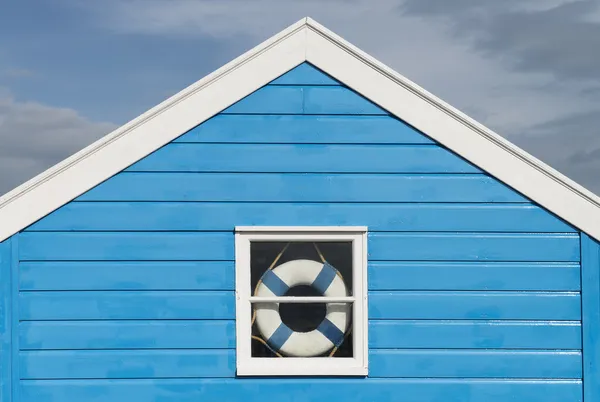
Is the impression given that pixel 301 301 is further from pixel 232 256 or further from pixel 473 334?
pixel 473 334

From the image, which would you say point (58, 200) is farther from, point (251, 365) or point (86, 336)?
point (251, 365)

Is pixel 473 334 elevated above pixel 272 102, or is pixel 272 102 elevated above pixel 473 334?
pixel 272 102

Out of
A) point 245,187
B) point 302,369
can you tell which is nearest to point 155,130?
point 245,187

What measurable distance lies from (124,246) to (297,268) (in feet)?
3.76

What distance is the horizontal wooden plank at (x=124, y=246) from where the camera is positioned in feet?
13.7

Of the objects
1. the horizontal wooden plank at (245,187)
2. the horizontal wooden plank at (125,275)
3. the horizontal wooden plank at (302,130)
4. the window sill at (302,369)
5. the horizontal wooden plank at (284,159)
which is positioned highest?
the horizontal wooden plank at (302,130)

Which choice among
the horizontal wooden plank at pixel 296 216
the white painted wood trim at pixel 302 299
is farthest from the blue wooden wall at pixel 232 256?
the white painted wood trim at pixel 302 299

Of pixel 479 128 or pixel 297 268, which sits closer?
pixel 479 128

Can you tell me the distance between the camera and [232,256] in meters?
4.18

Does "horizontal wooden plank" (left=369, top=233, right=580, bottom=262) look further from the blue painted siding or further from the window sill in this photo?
the blue painted siding

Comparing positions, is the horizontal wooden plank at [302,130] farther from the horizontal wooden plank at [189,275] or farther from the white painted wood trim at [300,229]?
the horizontal wooden plank at [189,275]

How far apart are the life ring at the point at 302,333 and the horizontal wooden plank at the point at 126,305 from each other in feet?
0.84

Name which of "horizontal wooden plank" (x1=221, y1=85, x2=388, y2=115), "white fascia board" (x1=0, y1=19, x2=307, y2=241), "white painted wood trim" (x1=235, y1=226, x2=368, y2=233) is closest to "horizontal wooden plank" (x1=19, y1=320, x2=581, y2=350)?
"white painted wood trim" (x1=235, y1=226, x2=368, y2=233)

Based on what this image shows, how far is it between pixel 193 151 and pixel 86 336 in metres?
1.40
